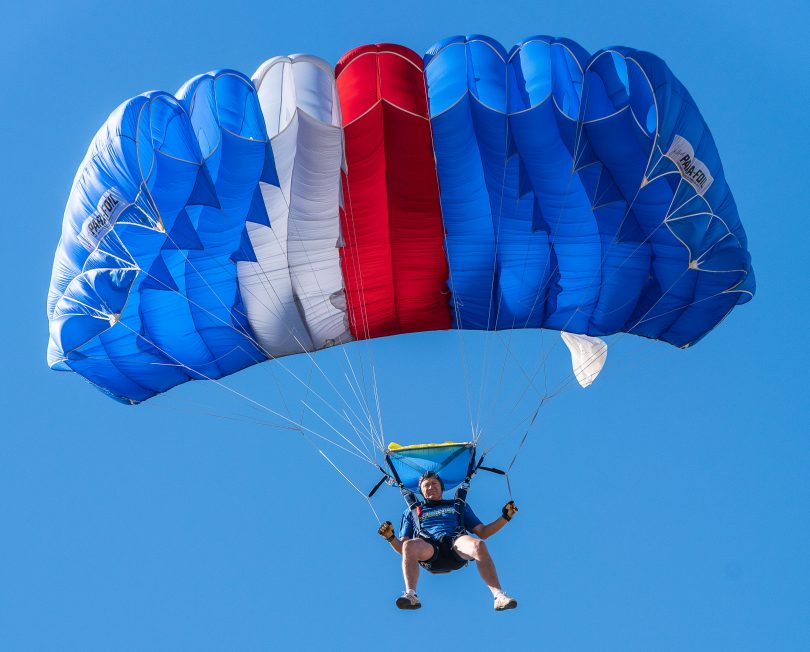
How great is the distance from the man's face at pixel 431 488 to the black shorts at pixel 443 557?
41 cm

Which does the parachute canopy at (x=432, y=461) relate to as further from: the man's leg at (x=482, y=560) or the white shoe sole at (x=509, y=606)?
the white shoe sole at (x=509, y=606)

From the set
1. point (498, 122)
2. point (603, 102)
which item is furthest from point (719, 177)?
point (498, 122)

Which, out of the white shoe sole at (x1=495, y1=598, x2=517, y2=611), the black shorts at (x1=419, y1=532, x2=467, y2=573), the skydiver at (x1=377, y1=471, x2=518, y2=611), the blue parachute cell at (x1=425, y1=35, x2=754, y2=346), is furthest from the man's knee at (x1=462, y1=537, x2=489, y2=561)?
Result: the blue parachute cell at (x1=425, y1=35, x2=754, y2=346)

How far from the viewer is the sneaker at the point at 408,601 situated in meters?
10.8

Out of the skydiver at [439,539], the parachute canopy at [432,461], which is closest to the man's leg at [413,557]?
the skydiver at [439,539]

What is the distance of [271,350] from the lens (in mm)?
13930

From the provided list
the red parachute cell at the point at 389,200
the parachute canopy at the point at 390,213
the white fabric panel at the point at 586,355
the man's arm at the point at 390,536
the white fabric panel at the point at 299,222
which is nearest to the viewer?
the man's arm at the point at 390,536

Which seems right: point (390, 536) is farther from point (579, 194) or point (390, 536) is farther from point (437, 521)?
point (579, 194)

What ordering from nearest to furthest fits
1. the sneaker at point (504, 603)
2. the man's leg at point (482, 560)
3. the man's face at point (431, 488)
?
the sneaker at point (504, 603) < the man's leg at point (482, 560) < the man's face at point (431, 488)

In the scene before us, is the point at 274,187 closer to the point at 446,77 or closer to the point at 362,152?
the point at 362,152

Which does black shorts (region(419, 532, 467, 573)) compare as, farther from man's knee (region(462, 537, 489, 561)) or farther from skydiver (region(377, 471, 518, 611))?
man's knee (region(462, 537, 489, 561))

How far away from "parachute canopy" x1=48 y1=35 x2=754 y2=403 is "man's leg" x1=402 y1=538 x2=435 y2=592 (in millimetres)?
3129

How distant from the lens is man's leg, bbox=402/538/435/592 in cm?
1115

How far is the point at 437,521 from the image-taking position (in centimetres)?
1177
